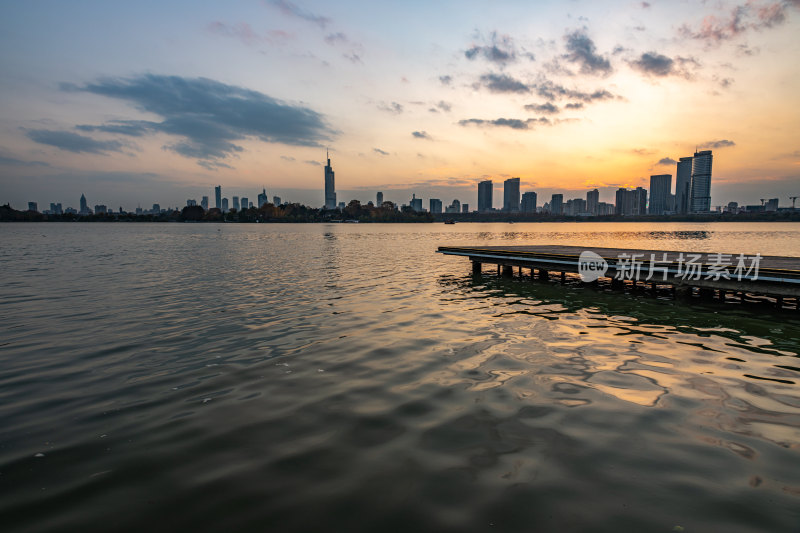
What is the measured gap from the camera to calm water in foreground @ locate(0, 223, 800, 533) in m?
4.67

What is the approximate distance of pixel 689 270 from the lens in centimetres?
1731

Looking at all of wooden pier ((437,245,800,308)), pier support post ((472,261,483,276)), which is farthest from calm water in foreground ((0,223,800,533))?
pier support post ((472,261,483,276))

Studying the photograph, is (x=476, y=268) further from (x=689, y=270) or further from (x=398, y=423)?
(x=398, y=423)

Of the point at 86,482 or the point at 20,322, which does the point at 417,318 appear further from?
the point at 20,322

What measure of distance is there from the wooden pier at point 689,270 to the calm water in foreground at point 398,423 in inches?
60.1

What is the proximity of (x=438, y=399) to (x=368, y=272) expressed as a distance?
2077 centimetres

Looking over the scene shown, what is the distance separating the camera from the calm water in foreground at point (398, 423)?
467 cm

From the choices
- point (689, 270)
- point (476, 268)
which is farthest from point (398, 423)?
point (476, 268)

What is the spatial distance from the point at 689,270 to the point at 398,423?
16488mm

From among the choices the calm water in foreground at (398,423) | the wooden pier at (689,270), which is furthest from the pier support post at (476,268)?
the calm water in foreground at (398,423)

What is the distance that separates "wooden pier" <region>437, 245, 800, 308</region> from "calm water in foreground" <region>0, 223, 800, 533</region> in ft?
5.01

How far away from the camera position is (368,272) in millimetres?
28094

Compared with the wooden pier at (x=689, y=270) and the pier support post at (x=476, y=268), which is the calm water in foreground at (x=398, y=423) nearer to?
the wooden pier at (x=689, y=270)

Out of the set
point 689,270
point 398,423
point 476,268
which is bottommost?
point 398,423
